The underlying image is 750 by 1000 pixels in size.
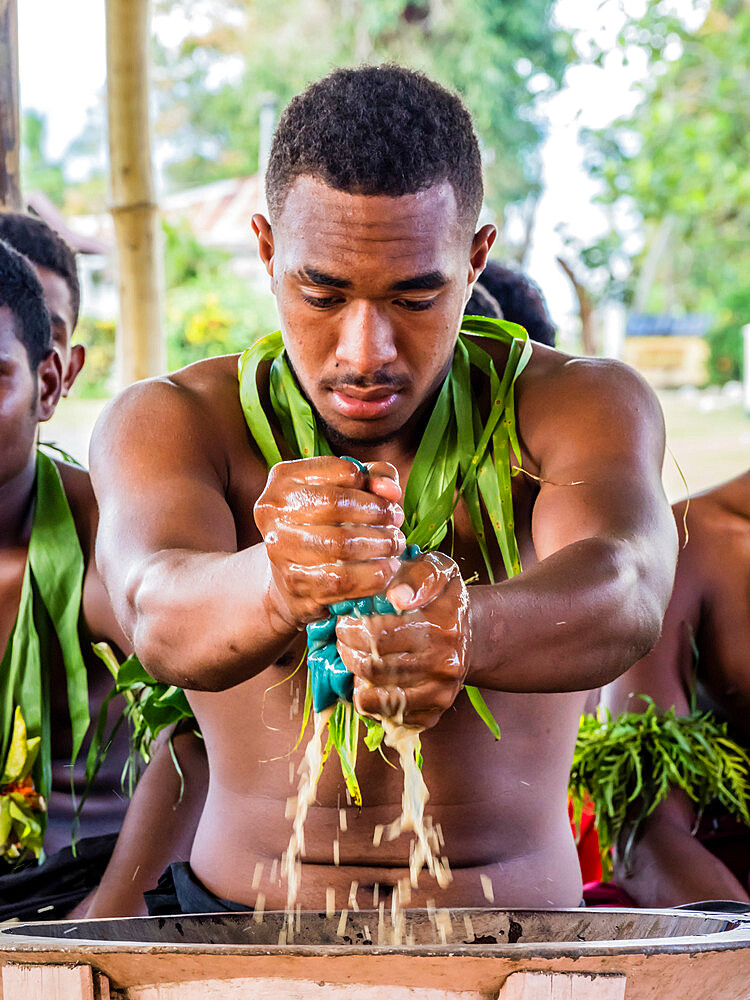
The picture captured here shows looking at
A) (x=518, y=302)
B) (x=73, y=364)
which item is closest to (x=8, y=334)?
(x=73, y=364)

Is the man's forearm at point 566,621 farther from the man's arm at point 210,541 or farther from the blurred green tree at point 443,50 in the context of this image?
the blurred green tree at point 443,50

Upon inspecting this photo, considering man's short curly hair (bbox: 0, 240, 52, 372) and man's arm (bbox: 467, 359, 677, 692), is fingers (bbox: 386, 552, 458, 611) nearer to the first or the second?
man's arm (bbox: 467, 359, 677, 692)

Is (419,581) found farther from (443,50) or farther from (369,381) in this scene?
(443,50)

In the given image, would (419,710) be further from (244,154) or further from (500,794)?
(244,154)

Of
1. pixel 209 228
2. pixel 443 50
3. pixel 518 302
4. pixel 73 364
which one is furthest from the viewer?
pixel 209 228

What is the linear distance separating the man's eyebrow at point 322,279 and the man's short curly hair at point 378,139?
0.12 meters

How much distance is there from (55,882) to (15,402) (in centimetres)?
88

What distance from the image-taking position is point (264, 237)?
181 centimetres

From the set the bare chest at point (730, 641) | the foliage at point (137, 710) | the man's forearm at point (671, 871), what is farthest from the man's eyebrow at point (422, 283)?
the man's forearm at point (671, 871)

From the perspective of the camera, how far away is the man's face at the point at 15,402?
2236 mm

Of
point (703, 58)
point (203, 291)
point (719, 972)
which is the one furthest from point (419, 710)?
point (203, 291)

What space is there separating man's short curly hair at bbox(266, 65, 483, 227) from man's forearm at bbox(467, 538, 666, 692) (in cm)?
55

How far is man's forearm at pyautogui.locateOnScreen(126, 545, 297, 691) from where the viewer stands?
1.31 metres

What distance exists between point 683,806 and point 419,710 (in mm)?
1313
